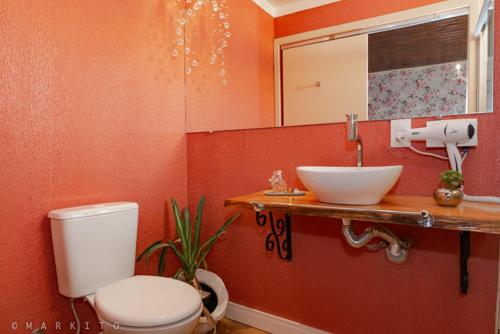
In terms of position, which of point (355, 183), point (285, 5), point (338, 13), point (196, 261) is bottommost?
point (196, 261)

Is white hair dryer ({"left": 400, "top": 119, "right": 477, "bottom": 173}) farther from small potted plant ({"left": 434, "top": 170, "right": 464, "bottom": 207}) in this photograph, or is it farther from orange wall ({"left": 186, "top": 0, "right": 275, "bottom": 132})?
orange wall ({"left": 186, "top": 0, "right": 275, "bottom": 132})

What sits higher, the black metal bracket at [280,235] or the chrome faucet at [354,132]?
the chrome faucet at [354,132]

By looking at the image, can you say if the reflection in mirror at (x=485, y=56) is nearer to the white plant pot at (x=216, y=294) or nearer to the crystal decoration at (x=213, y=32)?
the crystal decoration at (x=213, y=32)

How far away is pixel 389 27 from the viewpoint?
4.83ft

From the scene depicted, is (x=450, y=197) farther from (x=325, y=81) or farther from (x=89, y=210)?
(x=89, y=210)

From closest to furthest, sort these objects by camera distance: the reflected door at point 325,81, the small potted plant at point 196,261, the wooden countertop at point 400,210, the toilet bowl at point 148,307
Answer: the wooden countertop at point 400,210
the toilet bowl at point 148,307
the reflected door at point 325,81
the small potted plant at point 196,261

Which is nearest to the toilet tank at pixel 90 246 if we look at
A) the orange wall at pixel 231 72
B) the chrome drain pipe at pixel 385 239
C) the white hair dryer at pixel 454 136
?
the orange wall at pixel 231 72

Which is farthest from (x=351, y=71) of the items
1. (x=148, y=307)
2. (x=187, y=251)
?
(x=148, y=307)

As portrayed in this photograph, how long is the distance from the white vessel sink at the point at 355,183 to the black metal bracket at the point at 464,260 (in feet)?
1.18

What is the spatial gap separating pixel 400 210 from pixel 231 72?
4.47ft

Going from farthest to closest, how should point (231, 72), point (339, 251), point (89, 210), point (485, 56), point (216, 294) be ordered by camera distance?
point (231, 72) → point (216, 294) → point (339, 251) → point (89, 210) → point (485, 56)

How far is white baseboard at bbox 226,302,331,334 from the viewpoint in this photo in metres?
1.55

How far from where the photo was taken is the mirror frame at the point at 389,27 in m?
1.23

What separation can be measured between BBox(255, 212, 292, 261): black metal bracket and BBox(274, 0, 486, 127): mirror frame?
514 millimetres
